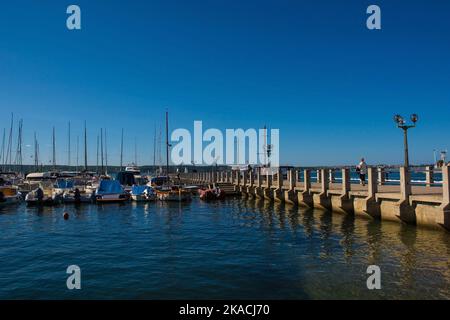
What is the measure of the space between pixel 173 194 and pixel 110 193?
6.04 meters

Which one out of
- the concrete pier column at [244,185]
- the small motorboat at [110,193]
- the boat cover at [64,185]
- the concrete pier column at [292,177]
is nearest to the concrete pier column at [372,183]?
the concrete pier column at [292,177]

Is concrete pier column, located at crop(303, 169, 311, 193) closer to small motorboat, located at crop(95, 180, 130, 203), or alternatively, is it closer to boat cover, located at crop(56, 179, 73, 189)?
small motorboat, located at crop(95, 180, 130, 203)

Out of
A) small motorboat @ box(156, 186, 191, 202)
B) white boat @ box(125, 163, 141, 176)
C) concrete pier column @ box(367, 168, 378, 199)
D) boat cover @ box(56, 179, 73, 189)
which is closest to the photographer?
concrete pier column @ box(367, 168, 378, 199)

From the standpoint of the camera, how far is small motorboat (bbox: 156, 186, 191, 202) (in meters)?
36.6

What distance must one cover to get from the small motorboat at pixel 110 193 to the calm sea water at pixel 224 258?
1056 centimetres

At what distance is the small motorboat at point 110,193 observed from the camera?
115ft

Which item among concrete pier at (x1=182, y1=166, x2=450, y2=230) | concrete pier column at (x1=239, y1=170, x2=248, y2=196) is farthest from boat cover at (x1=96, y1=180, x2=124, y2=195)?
concrete pier at (x1=182, y1=166, x2=450, y2=230)

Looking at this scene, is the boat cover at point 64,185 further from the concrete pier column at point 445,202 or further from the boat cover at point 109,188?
the concrete pier column at point 445,202

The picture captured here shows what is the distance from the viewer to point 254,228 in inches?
813

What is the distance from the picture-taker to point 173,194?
3678cm

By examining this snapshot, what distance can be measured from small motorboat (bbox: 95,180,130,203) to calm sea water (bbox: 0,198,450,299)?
34.6 ft

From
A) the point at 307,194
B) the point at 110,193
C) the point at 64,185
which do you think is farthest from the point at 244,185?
the point at 64,185

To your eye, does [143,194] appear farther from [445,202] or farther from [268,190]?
[445,202]

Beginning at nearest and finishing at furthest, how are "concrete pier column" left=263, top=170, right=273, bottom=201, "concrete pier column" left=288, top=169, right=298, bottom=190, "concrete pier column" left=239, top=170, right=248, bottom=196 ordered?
"concrete pier column" left=288, top=169, right=298, bottom=190, "concrete pier column" left=263, top=170, right=273, bottom=201, "concrete pier column" left=239, top=170, right=248, bottom=196
